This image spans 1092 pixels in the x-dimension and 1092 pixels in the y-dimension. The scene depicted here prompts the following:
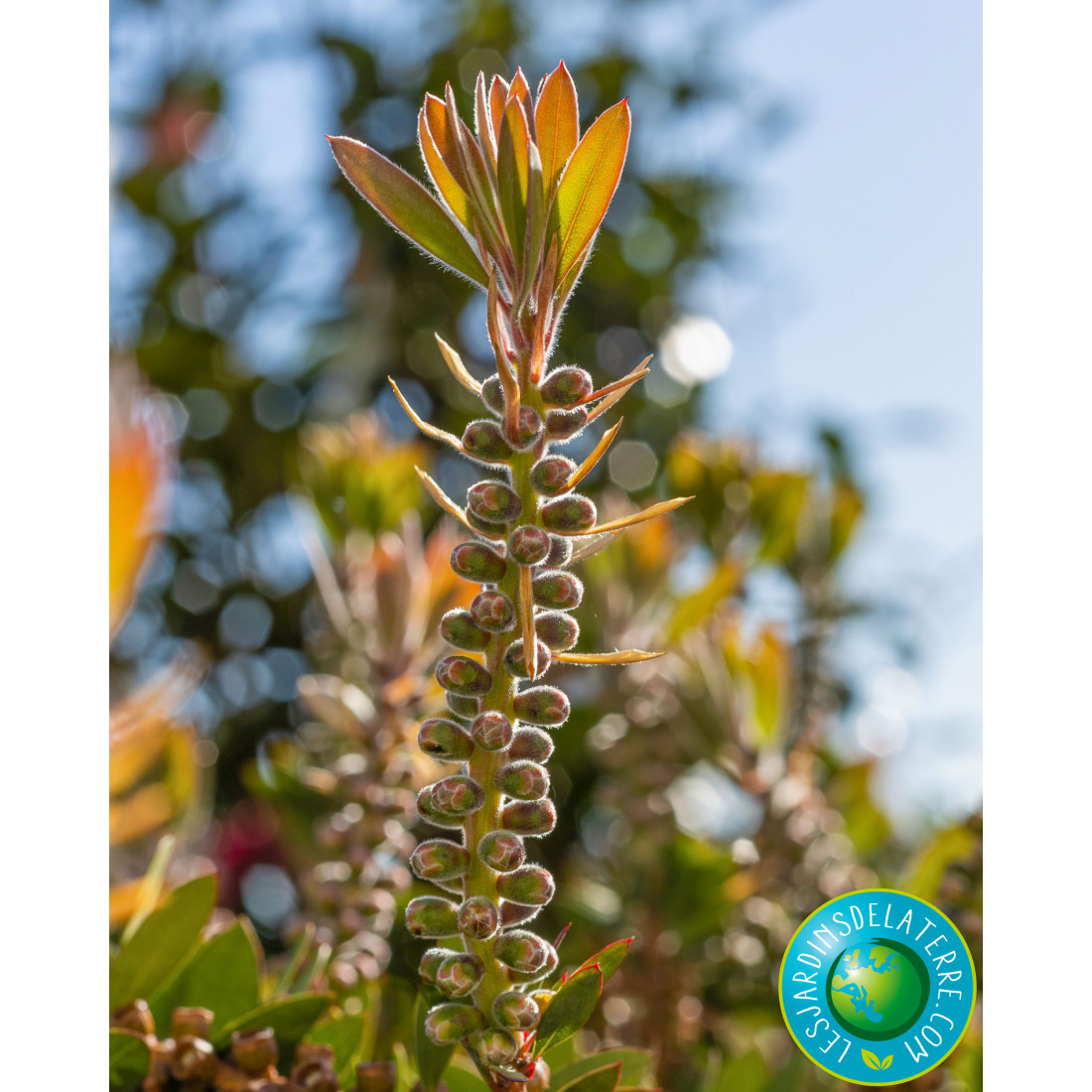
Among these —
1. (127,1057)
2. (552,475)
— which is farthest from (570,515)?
(127,1057)

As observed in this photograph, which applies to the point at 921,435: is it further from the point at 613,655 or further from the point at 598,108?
the point at 613,655

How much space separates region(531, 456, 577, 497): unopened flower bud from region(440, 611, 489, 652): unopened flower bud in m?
0.04

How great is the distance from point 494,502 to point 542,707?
6 cm

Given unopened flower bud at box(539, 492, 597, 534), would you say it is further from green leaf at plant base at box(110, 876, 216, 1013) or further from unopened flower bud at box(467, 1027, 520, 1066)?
green leaf at plant base at box(110, 876, 216, 1013)

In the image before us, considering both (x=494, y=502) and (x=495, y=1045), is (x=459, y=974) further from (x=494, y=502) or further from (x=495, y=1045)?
(x=494, y=502)

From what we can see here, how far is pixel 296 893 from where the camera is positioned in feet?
2.55

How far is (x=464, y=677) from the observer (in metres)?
0.30

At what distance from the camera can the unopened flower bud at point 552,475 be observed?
294 millimetres

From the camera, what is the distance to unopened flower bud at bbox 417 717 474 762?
0.97ft

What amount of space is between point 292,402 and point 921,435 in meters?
0.63

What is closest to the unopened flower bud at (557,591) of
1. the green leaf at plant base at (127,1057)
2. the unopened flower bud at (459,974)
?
the unopened flower bud at (459,974)

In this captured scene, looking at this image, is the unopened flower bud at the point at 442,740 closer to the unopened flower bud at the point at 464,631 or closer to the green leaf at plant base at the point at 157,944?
the unopened flower bud at the point at 464,631

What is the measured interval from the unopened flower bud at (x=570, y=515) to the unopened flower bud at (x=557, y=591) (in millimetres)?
14

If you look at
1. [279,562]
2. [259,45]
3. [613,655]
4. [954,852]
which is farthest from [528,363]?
[259,45]
